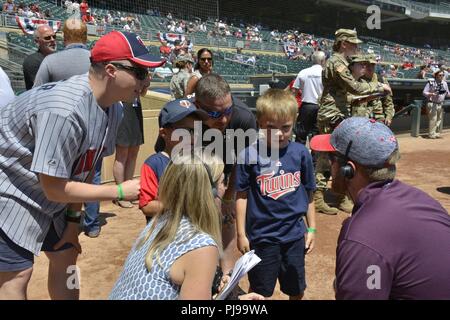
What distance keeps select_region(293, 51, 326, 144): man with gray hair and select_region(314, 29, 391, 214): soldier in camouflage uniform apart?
98cm

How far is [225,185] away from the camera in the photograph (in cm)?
302

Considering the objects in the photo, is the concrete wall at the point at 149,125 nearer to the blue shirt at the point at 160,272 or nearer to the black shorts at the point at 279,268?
the black shorts at the point at 279,268

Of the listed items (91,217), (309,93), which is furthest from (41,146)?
(309,93)

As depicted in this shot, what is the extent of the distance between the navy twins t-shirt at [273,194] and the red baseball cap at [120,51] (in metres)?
0.94

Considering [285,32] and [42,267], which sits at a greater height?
[285,32]

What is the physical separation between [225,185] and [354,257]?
1684 mm

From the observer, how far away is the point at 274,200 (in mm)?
2549

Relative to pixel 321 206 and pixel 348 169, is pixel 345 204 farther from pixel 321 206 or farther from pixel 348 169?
pixel 348 169

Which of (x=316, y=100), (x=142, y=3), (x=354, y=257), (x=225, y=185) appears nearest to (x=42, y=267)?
(x=225, y=185)

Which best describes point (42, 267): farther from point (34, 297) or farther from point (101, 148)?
point (101, 148)

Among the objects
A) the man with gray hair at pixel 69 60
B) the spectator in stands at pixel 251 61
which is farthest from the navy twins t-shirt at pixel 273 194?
the spectator in stands at pixel 251 61

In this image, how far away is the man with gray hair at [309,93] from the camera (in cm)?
598

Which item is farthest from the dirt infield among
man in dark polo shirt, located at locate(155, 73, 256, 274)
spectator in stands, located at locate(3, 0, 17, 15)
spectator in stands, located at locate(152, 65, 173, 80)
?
spectator in stands, located at locate(3, 0, 17, 15)

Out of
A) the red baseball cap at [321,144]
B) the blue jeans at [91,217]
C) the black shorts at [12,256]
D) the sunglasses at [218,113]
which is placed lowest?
the blue jeans at [91,217]
